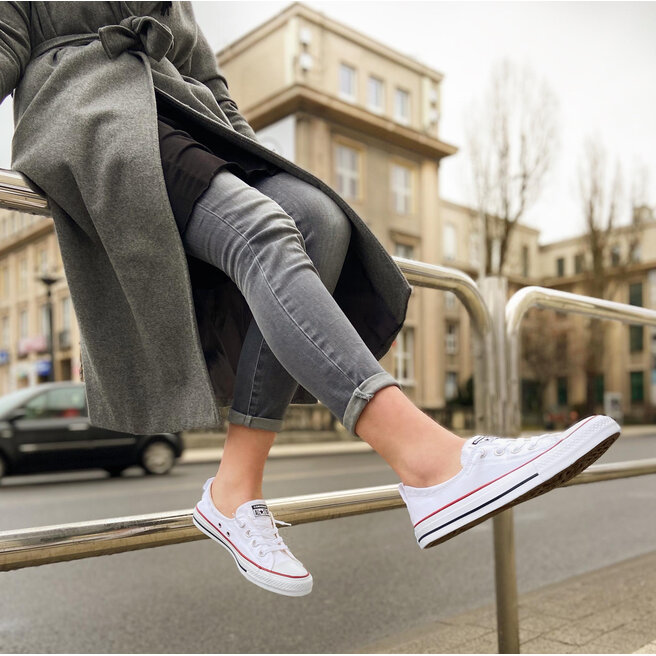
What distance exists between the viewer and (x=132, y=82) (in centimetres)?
132

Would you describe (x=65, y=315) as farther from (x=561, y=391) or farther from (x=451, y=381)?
(x=561, y=391)

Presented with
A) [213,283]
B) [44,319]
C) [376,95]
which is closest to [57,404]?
[213,283]

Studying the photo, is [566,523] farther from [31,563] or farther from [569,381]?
[569,381]

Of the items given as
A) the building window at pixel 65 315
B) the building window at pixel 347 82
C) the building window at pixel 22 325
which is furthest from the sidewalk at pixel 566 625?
the building window at pixel 22 325

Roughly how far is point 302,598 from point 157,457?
22.6 feet

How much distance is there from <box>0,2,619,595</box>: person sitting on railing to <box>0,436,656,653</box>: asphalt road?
5.51 ft

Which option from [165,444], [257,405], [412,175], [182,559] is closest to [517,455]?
[257,405]

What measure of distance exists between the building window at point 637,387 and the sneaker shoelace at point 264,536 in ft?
135

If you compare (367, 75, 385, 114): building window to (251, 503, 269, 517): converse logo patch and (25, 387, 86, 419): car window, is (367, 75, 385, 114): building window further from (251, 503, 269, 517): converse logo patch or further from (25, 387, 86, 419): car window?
(251, 503, 269, 517): converse logo patch

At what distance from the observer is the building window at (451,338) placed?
35.0m

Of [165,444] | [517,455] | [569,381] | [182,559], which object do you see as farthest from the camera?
[569,381]

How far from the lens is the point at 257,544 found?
1.18 meters

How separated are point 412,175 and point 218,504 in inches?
954

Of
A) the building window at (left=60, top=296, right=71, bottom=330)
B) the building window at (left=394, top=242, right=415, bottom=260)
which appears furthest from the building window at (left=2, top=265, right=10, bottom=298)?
the building window at (left=394, top=242, right=415, bottom=260)
